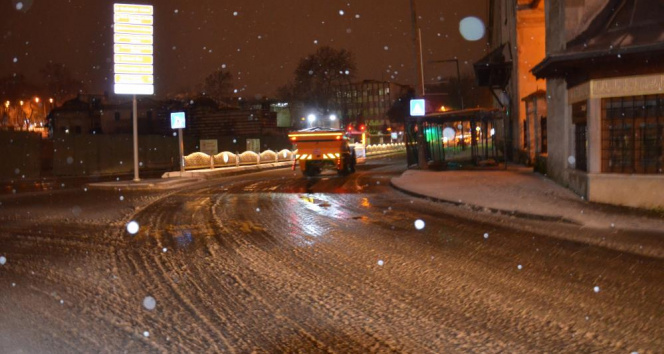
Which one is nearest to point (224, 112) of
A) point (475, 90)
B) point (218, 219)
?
point (475, 90)

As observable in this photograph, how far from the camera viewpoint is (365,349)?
17.6ft

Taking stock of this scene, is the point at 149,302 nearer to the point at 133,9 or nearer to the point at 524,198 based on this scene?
the point at 524,198

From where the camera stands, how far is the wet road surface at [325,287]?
18.8ft

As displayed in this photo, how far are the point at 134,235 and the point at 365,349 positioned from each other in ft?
25.7

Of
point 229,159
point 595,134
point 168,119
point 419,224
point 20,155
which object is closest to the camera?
point 419,224

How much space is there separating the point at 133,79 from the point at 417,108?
1239 centimetres

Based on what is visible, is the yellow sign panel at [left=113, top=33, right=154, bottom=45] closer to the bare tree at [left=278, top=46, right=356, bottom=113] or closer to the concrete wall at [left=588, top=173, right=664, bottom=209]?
the concrete wall at [left=588, top=173, right=664, bottom=209]

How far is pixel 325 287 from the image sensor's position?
25.0 feet

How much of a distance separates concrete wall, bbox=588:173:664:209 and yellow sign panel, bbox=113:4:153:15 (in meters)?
19.7

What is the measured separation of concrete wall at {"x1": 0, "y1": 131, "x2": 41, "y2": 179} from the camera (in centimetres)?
3777

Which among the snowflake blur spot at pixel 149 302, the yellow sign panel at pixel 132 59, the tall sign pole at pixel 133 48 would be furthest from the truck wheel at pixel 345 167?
the snowflake blur spot at pixel 149 302

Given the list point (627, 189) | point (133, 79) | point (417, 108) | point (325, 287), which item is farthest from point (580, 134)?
point (133, 79)

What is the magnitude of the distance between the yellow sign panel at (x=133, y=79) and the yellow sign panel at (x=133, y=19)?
224 centimetres

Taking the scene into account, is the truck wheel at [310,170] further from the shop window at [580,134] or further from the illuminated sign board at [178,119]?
the shop window at [580,134]
